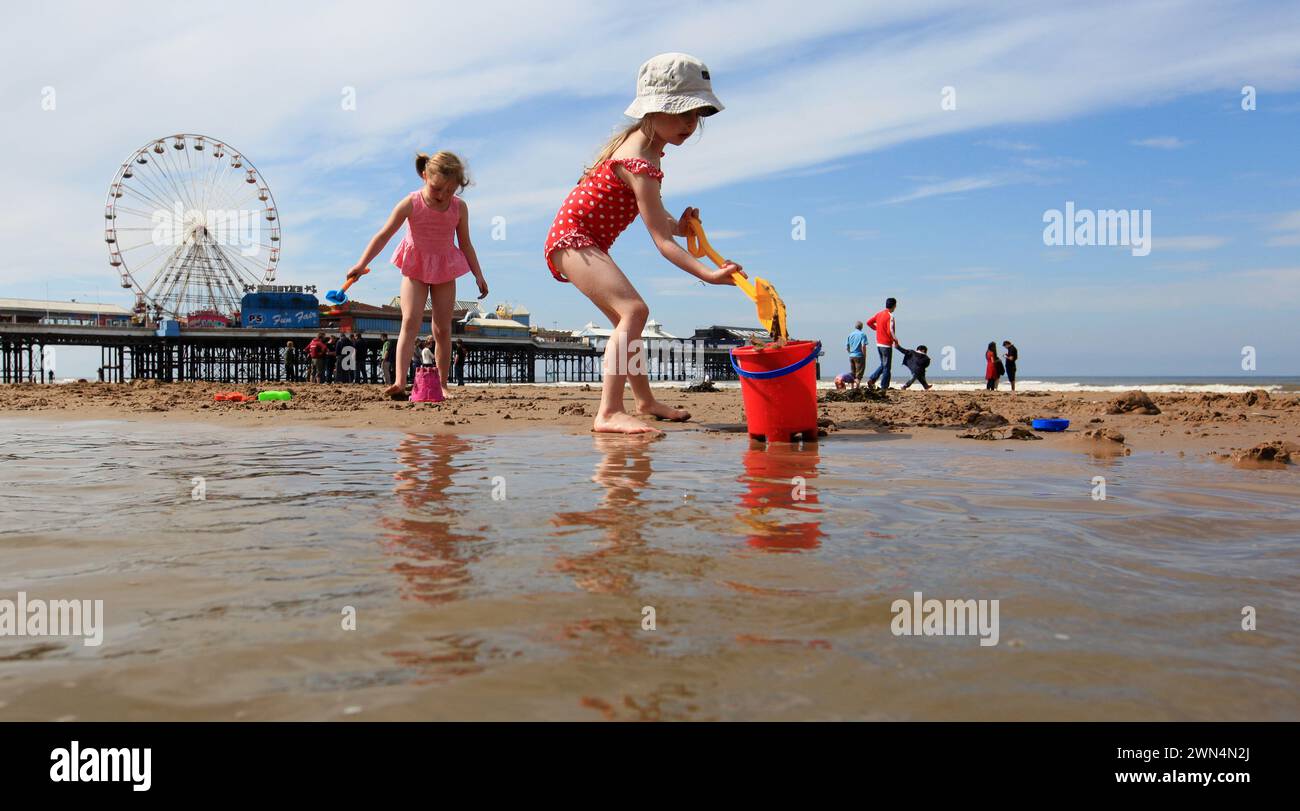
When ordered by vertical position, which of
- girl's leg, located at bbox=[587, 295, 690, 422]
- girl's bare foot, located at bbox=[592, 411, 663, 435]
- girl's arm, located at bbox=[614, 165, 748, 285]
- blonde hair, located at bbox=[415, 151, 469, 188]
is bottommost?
girl's bare foot, located at bbox=[592, 411, 663, 435]

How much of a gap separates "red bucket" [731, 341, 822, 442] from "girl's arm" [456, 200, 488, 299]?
4275 mm

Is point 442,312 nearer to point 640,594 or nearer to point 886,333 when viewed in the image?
point 640,594

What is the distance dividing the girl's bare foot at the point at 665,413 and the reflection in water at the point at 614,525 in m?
2.05

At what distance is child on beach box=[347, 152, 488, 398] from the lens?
794cm

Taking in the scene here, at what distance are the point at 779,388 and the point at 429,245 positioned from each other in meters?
4.58

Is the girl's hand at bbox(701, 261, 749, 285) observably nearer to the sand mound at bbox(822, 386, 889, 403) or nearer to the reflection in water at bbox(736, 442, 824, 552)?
the reflection in water at bbox(736, 442, 824, 552)

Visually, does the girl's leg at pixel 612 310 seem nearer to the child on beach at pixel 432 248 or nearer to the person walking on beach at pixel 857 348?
the child on beach at pixel 432 248

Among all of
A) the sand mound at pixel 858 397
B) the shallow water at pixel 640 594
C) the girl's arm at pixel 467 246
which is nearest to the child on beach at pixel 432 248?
the girl's arm at pixel 467 246

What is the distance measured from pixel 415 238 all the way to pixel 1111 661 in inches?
303

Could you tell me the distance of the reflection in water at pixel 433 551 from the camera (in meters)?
1.33

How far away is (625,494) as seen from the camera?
9.77 feet

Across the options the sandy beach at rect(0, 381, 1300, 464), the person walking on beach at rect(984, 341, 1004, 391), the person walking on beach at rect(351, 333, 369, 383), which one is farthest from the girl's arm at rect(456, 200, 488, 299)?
the person walking on beach at rect(351, 333, 369, 383)

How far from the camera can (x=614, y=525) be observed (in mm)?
2396
